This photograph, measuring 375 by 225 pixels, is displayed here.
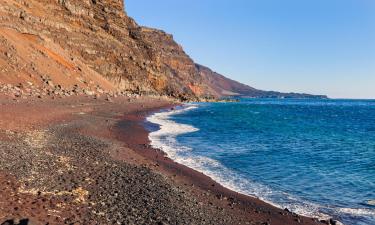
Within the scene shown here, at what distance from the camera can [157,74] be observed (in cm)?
13825

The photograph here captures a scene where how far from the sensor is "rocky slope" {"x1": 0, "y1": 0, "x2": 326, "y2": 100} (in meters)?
56.8

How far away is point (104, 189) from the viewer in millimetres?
14070

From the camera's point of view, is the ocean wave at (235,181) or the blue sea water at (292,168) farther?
the blue sea water at (292,168)

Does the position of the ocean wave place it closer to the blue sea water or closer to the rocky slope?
the blue sea water

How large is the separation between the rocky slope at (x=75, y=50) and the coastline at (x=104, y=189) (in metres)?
23.1

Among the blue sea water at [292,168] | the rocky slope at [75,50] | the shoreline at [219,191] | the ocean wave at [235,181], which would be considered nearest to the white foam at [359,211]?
the blue sea water at [292,168]

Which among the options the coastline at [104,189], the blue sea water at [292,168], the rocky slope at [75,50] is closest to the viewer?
the coastline at [104,189]

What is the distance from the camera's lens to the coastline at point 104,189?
11.6 m

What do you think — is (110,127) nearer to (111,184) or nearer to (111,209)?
(111,184)

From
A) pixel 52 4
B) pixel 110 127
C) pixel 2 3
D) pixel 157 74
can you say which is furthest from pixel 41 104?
pixel 157 74

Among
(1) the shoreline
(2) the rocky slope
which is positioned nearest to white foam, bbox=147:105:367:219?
(1) the shoreline

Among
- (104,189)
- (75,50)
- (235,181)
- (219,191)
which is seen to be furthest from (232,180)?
(75,50)

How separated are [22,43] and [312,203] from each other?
62.0 metres

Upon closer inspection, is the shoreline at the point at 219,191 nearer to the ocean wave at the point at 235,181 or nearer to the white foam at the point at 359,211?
the ocean wave at the point at 235,181
